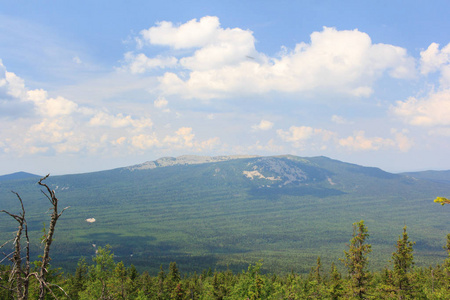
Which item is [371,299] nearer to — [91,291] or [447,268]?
[447,268]

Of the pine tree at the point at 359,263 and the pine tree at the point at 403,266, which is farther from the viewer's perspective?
the pine tree at the point at 403,266

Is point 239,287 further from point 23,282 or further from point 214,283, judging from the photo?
point 23,282

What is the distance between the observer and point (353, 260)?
33625 millimetres

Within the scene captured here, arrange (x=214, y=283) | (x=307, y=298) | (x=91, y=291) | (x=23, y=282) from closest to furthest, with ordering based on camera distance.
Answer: (x=23, y=282), (x=91, y=291), (x=307, y=298), (x=214, y=283)

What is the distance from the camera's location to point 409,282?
35.1m

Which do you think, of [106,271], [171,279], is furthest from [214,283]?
[106,271]

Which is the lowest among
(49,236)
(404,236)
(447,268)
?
(447,268)

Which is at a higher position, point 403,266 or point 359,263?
point 359,263

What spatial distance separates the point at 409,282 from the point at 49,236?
40.5m

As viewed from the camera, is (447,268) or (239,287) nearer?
(447,268)

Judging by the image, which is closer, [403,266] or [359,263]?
[359,263]

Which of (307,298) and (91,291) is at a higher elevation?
(91,291)

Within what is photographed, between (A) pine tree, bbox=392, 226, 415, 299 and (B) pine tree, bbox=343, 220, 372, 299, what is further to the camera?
(A) pine tree, bbox=392, 226, 415, 299

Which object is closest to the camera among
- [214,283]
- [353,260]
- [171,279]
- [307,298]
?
[353,260]
